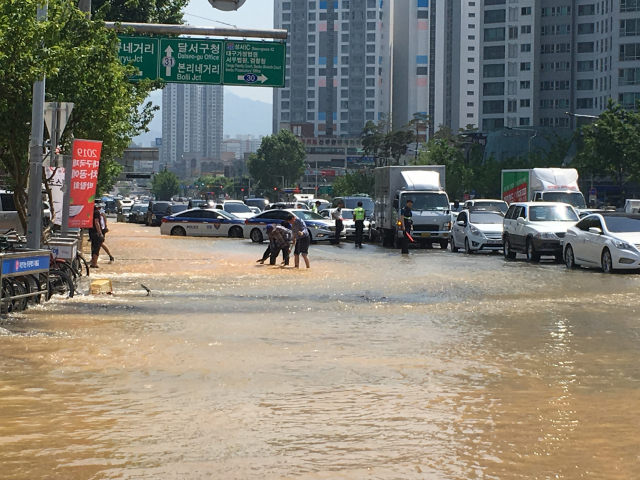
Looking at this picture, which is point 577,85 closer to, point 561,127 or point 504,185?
point 561,127

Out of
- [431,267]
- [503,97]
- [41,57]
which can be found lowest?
[431,267]

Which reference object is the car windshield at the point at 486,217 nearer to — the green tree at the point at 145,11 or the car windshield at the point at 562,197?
the car windshield at the point at 562,197

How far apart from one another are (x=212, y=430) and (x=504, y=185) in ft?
138

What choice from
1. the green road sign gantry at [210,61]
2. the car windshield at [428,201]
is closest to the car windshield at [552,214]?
the car windshield at [428,201]

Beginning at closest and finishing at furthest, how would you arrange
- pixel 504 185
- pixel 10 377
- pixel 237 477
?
pixel 237 477, pixel 10 377, pixel 504 185

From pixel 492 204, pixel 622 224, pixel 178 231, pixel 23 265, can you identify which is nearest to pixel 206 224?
pixel 178 231

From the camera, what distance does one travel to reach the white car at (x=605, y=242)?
81.4ft

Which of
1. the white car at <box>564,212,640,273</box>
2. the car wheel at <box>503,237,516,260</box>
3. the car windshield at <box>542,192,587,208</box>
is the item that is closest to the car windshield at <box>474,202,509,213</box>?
the car windshield at <box>542,192,587,208</box>

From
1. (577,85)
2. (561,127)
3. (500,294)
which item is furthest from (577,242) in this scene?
(577,85)

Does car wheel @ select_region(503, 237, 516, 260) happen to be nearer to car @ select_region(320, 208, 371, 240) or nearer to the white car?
the white car

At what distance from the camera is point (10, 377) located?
32.6 feet

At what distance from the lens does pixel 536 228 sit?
101 ft

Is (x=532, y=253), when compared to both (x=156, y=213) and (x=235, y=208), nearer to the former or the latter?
(x=235, y=208)

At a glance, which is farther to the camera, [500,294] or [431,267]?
[431,267]
